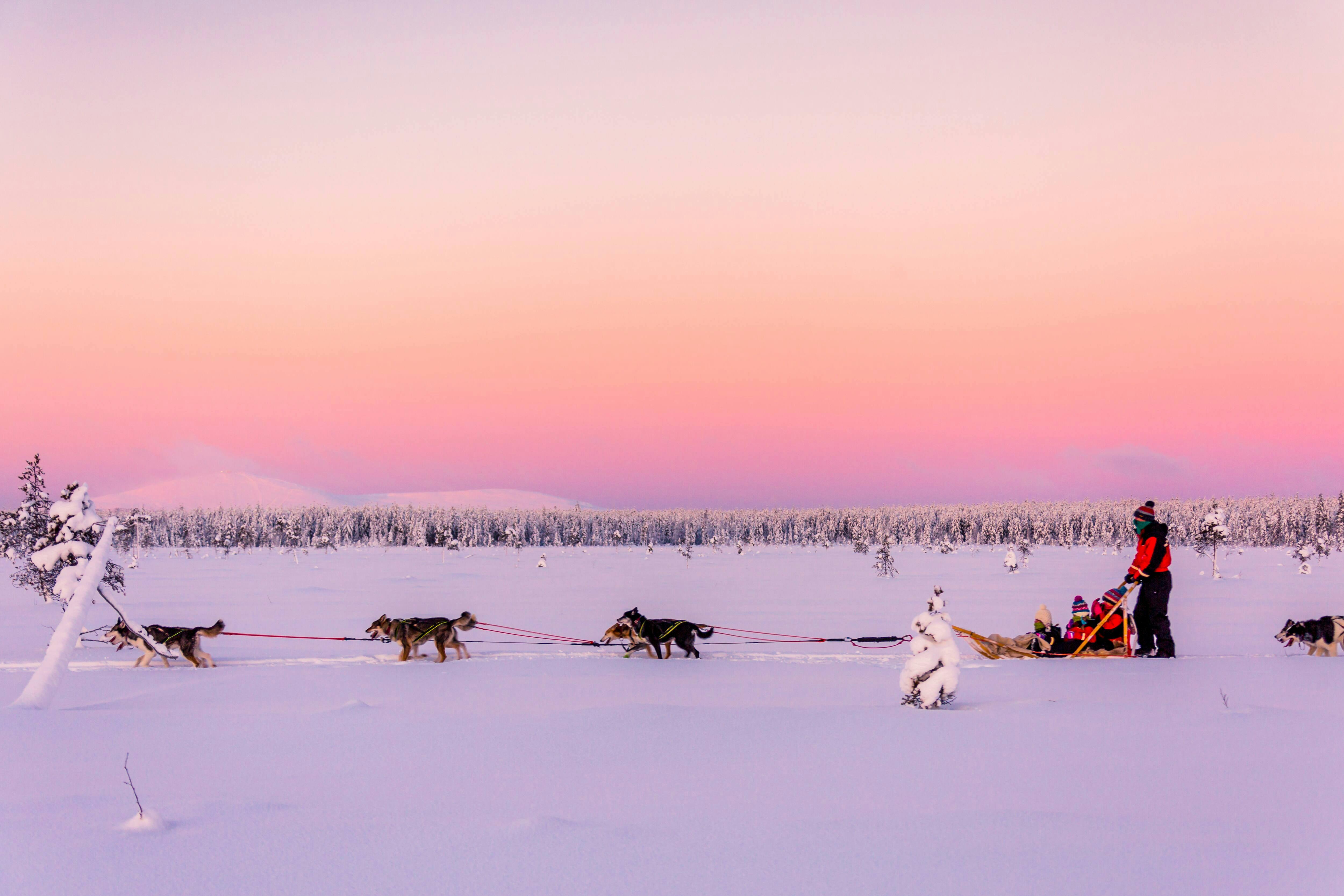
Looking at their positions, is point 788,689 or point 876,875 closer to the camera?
point 876,875

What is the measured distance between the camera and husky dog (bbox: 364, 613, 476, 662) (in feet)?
33.8

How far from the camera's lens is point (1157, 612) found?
33.5ft

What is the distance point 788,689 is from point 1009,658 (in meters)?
3.93

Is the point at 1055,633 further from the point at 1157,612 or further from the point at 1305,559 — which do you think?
the point at 1305,559

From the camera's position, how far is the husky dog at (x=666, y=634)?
34.7 ft

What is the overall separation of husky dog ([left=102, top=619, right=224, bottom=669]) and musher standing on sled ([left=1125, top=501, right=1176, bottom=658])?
1131 centimetres

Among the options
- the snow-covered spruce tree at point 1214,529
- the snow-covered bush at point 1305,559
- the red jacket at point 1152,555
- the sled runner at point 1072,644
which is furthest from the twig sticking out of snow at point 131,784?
the snow-covered spruce tree at point 1214,529

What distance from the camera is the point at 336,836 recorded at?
3.70 metres

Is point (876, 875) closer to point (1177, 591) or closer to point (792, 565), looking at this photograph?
point (1177, 591)

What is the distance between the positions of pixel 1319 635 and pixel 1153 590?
2179 mm

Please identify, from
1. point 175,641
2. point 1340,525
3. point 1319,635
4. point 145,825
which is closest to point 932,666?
point 145,825

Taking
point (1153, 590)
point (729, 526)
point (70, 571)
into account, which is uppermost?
point (70, 571)

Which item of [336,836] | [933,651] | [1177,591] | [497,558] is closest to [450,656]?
→ [933,651]

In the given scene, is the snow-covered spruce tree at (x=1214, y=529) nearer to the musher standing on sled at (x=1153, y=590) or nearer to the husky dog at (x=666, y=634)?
the musher standing on sled at (x=1153, y=590)
